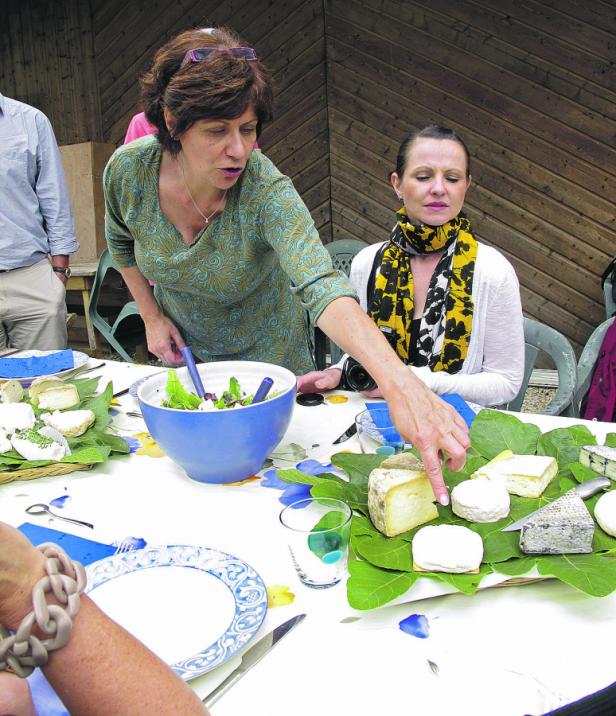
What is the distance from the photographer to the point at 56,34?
17.2 ft

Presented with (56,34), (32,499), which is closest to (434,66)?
(56,34)

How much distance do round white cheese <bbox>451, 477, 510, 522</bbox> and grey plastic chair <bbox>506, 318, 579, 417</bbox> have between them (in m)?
1.00

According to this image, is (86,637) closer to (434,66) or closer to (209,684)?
(209,684)

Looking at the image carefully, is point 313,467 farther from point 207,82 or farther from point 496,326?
point 496,326

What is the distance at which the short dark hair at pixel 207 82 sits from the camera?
4.95 feet

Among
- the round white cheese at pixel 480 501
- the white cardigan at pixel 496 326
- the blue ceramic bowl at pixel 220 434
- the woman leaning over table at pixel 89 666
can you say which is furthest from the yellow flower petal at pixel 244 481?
the white cardigan at pixel 496 326

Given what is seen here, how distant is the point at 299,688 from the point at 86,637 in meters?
0.30

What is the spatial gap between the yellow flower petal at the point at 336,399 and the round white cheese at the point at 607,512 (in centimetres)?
84

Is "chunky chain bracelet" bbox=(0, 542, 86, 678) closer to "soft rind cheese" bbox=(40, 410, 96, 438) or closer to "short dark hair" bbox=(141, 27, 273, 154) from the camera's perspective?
"soft rind cheese" bbox=(40, 410, 96, 438)

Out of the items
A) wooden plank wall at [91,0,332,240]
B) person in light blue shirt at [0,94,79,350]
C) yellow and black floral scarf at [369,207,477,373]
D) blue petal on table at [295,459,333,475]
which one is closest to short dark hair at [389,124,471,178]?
yellow and black floral scarf at [369,207,477,373]

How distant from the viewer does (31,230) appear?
11.4 feet

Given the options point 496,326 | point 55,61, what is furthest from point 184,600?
point 55,61

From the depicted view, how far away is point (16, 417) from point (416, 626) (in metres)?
1.07

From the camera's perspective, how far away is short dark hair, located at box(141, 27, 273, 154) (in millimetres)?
1508
